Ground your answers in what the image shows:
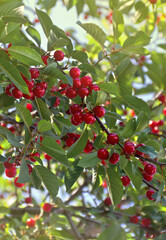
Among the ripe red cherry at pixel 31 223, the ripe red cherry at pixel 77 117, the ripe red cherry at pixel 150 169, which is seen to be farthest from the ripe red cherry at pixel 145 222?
the ripe red cherry at pixel 77 117

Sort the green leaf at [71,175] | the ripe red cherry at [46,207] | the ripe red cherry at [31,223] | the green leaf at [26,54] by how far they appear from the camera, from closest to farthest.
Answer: the green leaf at [26,54] < the green leaf at [71,175] < the ripe red cherry at [31,223] < the ripe red cherry at [46,207]

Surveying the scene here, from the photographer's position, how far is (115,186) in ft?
4.93

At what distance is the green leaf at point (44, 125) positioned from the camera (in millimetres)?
1322

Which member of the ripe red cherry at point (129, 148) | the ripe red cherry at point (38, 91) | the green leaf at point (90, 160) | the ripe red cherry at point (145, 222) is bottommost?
the ripe red cherry at point (145, 222)

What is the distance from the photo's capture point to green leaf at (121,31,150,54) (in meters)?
1.54

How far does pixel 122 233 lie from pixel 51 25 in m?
1.81

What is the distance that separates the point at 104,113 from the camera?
1393 millimetres

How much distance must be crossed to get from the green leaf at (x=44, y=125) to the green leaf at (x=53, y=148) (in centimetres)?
6

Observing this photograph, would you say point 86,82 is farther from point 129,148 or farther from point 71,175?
point 71,175

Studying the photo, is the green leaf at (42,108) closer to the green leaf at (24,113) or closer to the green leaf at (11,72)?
the green leaf at (24,113)

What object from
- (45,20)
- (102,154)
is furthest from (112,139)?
(45,20)

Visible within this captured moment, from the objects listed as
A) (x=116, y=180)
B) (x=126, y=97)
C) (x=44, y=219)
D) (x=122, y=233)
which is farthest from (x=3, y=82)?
(x=44, y=219)

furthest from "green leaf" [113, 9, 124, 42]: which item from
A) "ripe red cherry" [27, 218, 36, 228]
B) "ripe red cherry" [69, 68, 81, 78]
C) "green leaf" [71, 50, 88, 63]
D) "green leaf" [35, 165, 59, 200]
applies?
"ripe red cherry" [27, 218, 36, 228]

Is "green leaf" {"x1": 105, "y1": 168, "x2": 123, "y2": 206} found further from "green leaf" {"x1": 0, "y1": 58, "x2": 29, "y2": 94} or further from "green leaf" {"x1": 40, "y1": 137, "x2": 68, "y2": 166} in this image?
"green leaf" {"x1": 0, "y1": 58, "x2": 29, "y2": 94}
